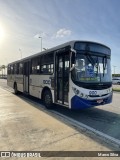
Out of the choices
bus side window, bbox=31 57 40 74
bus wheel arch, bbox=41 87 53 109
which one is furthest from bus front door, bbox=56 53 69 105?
bus side window, bbox=31 57 40 74

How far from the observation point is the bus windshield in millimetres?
8930

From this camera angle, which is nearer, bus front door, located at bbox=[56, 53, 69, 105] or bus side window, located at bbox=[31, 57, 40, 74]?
bus front door, located at bbox=[56, 53, 69, 105]

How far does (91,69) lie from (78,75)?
0.70m

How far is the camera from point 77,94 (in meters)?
8.83

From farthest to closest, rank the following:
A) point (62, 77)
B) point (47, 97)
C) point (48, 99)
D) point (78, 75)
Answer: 1. point (47, 97)
2. point (48, 99)
3. point (62, 77)
4. point (78, 75)

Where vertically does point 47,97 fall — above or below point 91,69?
below

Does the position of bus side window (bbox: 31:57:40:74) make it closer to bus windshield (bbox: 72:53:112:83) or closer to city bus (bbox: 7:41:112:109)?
city bus (bbox: 7:41:112:109)

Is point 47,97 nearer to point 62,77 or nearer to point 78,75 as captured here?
point 62,77

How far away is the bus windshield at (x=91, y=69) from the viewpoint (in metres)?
8.93

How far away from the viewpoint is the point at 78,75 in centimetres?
892

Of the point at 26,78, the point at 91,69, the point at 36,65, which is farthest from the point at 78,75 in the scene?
the point at 26,78

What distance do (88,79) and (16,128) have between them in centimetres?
354

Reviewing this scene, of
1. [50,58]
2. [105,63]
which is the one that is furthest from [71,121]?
[50,58]

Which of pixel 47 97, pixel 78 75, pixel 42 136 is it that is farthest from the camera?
pixel 47 97
